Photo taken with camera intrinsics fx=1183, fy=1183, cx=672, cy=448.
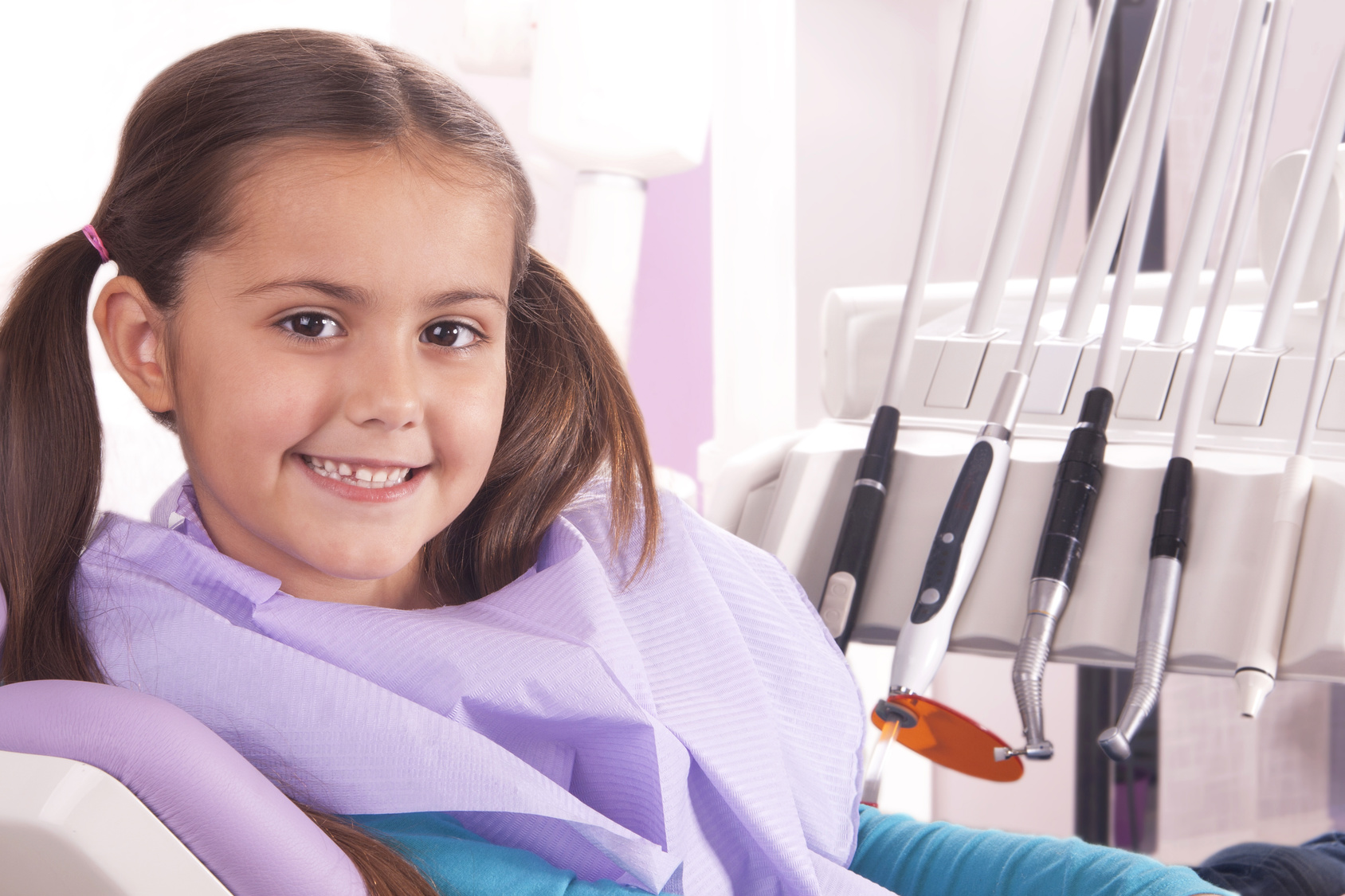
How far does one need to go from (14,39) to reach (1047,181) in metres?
1.46

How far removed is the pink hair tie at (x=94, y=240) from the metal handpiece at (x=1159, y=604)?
1.91 ft

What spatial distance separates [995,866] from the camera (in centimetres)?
67

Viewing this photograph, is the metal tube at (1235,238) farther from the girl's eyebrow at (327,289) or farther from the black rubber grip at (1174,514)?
the girl's eyebrow at (327,289)

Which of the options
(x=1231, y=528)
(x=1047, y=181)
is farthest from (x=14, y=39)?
(x=1047, y=181)

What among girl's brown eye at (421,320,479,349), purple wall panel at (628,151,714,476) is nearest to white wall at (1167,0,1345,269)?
purple wall panel at (628,151,714,476)

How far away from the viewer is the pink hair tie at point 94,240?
0.59 meters

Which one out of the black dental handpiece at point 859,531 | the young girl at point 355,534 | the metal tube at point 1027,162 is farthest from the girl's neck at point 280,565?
the metal tube at point 1027,162

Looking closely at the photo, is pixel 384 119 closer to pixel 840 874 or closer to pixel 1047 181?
pixel 840 874

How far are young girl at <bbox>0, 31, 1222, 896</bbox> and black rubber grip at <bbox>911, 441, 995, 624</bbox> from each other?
15 cm

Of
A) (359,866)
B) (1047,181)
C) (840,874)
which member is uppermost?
(1047,181)

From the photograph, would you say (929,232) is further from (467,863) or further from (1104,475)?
(467,863)

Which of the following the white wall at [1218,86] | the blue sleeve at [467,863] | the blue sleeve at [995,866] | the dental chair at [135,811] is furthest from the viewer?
the white wall at [1218,86]

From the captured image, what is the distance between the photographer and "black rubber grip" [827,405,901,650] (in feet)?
2.62

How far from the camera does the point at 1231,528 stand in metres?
0.74
